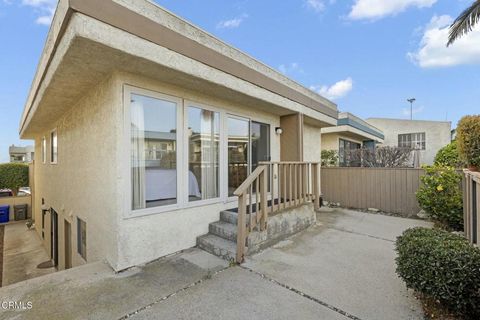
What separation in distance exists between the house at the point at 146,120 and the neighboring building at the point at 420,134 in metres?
15.6

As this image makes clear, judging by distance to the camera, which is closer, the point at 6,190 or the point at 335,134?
the point at 335,134

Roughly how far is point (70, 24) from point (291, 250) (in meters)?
4.48

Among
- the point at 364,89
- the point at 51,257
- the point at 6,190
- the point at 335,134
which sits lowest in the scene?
the point at 51,257

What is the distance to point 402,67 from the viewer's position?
12.8 m

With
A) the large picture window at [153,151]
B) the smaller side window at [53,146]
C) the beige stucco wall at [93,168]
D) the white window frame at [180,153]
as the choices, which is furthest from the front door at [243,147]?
the smaller side window at [53,146]

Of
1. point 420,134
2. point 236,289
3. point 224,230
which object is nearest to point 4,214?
point 224,230

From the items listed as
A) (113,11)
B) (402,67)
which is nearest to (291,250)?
(113,11)

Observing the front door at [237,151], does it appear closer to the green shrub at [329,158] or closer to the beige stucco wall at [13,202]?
the green shrub at [329,158]

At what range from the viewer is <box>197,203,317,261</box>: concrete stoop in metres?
3.90

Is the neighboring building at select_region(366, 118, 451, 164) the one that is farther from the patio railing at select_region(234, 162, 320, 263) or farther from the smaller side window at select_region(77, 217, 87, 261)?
the smaller side window at select_region(77, 217, 87, 261)

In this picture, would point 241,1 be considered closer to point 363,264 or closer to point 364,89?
point 363,264

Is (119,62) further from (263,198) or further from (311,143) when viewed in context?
(311,143)

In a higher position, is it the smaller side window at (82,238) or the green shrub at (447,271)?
the green shrub at (447,271)

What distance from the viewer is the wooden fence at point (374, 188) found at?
6.99 metres
